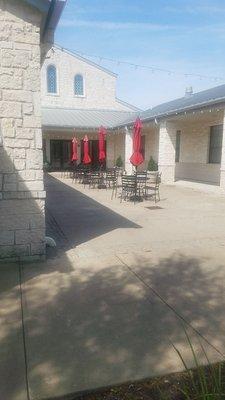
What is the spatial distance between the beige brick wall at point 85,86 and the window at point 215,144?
584 inches

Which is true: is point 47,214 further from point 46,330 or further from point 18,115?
point 46,330

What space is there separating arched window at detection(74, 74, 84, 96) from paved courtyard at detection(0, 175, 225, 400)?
2386cm

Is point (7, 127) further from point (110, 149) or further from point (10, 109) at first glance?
point (110, 149)

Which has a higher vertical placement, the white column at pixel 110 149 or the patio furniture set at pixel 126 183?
the white column at pixel 110 149

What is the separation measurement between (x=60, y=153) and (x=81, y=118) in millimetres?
3192

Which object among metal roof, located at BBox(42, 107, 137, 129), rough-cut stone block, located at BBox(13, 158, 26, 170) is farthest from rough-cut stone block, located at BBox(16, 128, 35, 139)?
metal roof, located at BBox(42, 107, 137, 129)

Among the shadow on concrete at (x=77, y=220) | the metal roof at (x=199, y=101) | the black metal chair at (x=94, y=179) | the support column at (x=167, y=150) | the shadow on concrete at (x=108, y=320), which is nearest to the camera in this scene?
the shadow on concrete at (x=108, y=320)

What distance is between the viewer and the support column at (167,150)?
17.0 m

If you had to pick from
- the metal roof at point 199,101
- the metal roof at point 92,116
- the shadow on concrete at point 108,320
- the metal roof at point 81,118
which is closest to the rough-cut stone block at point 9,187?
the shadow on concrete at point 108,320

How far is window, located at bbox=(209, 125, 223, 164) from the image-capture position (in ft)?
54.9

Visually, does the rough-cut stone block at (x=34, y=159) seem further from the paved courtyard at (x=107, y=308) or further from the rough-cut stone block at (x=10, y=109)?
the paved courtyard at (x=107, y=308)

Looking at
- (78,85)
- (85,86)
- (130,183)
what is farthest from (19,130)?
(85,86)

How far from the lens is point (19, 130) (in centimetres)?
475

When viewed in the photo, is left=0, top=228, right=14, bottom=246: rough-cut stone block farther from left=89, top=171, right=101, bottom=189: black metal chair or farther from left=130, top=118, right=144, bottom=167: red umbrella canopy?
left=89, top=171, right=101, bottom=189: black metal chair
